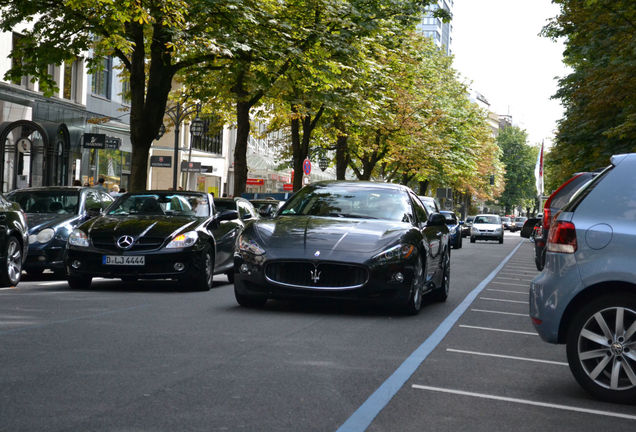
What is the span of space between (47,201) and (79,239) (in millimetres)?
3772

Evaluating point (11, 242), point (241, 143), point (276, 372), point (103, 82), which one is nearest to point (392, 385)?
point (276, 372)

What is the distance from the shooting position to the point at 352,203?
11.5 meters

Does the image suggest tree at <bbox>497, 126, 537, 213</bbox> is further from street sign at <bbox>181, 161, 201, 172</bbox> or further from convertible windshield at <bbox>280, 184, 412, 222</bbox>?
convertible windshield at <bbox>280, 184, 412, 222</bbox>

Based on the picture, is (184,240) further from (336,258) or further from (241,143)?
(241,143)

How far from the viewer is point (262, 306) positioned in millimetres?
10789

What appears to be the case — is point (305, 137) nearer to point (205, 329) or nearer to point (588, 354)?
point (205, 329)

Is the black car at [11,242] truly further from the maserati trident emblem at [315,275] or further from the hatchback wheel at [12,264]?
the maserati trident emblem at [315,275]

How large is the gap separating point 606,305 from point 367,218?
205 inches

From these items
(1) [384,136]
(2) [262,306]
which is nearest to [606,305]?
(2) [262,306]

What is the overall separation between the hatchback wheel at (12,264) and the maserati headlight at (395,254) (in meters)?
5.61

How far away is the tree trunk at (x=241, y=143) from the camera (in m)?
27.8

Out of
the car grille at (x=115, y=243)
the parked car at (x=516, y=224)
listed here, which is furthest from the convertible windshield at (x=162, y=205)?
the parked car at (x=516, y=224)

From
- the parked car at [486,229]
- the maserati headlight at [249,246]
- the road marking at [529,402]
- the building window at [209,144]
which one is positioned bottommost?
the parked car at [486,229]

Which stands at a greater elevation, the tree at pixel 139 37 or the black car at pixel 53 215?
the tree at pixel 139 37
